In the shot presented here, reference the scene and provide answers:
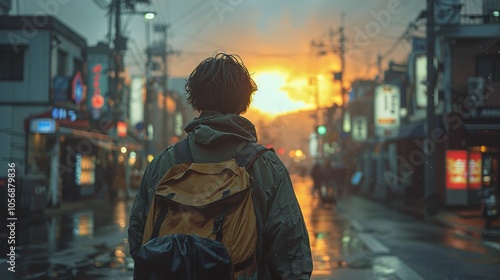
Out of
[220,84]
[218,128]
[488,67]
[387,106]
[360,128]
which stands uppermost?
[488,67]

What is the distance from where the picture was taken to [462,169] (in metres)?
23.2

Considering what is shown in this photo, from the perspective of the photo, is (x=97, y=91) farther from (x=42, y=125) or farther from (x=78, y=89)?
(x=42, y=125)

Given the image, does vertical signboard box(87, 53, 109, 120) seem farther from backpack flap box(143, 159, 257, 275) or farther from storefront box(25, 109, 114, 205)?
backpack flap box(143, 159, 257, 275)

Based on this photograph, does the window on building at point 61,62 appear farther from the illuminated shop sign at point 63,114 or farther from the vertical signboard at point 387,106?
the vertical signboard at point 387,106

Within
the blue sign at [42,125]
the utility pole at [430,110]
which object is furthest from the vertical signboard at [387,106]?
the blue sign at [42,125]

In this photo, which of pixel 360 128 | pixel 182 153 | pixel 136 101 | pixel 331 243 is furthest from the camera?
pixel 360 128

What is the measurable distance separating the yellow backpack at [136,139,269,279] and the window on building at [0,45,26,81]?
2389 centimetres

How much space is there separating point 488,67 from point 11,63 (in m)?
19.1

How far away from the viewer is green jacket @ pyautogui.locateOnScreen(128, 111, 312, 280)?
230 cm

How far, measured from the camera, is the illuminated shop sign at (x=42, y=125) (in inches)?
872

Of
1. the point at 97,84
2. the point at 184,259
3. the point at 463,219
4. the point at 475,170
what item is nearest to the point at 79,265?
the point at 184,259

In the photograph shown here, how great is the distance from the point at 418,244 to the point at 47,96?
56.7 ft

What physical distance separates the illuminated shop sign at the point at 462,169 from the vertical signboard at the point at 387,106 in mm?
7762

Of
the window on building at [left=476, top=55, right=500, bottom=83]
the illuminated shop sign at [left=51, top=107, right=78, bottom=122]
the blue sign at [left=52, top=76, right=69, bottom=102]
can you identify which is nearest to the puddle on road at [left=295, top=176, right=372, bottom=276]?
the window on building at [left=476, top=55, right=500, bottom=83]
